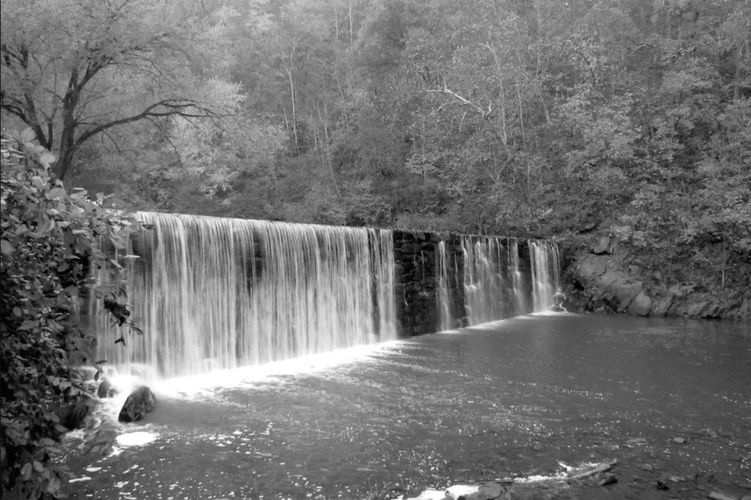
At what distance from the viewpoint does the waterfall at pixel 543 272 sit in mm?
17594

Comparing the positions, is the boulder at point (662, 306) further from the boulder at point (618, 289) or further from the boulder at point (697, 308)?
the boulder at point (618, 289)

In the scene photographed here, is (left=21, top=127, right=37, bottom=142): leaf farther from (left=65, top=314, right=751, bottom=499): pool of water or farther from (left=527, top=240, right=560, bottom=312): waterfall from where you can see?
(left=527, top=240, right=560, bottom=312): waterfall

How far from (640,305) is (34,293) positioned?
1713 centimetres

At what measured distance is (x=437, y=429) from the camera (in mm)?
5531

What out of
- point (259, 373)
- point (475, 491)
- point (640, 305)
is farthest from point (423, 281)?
point (475, 491)

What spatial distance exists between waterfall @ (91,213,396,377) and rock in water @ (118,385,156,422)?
1.50 meters

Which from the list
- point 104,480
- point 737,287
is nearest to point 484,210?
point 737,287

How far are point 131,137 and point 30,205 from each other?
1314cm

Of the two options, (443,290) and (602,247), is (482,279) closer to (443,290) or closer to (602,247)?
(443,290)

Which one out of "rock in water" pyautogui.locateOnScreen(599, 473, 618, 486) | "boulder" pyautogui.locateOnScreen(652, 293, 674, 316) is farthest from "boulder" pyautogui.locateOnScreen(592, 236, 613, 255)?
"rock in water" pyautogui.locateOnScreen(599, 473, 618, 486)

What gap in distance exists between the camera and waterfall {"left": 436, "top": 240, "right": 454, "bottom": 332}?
13930mm

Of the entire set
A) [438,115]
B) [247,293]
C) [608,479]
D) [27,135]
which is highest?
[438,115]

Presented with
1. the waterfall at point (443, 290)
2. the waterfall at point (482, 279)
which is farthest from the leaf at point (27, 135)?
the waterfall at point (482, 279)

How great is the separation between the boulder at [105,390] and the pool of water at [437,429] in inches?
24.8
